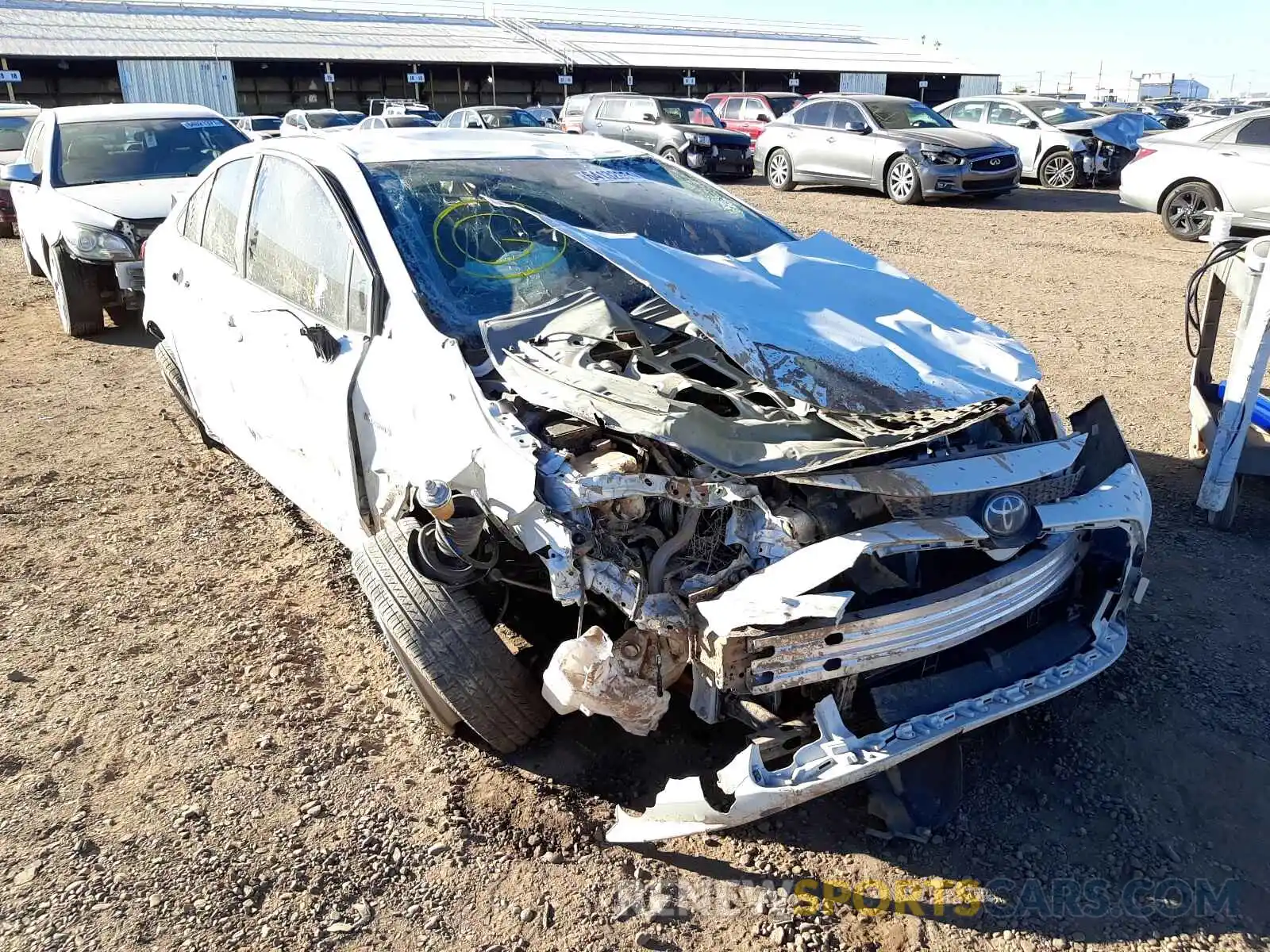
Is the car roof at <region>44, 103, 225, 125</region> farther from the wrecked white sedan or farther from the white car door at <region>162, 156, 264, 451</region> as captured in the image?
the wrecked white sedan

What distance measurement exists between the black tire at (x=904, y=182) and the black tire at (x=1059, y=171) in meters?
3.54

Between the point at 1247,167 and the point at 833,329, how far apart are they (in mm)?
9587

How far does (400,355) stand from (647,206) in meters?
1.41

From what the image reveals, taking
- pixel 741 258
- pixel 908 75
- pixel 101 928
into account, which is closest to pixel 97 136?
pixel 741 258

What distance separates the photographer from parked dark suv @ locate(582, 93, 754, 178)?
646 inches

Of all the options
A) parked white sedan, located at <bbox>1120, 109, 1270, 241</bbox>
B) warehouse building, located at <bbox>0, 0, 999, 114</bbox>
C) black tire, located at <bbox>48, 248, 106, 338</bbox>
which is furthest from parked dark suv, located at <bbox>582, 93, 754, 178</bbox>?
warehouse building, located at <bbox>0, 0, 999, 114</bbox>

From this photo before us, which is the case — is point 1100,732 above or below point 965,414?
below

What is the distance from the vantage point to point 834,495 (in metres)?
2.75

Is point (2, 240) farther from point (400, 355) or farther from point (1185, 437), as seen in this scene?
point (1185, 437)

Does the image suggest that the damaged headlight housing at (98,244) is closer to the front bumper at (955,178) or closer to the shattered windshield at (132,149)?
the shattered windshield at (132,149)

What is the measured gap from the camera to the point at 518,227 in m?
3.62

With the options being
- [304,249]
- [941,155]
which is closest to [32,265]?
[304,249]

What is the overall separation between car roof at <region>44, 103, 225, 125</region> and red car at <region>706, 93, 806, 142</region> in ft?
38.1

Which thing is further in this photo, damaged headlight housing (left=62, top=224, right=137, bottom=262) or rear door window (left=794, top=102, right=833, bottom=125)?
rear door window (left=794, top=102, right=833, bottom=125)
